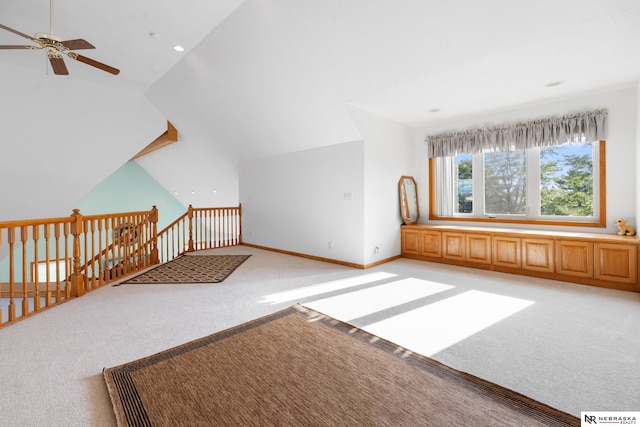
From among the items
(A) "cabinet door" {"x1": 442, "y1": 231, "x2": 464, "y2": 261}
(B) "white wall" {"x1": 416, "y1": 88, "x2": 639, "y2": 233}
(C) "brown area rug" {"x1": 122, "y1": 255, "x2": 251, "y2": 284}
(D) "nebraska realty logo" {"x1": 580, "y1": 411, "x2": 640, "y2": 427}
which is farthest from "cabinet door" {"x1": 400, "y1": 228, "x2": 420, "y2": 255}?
(D) "nebraska realty logo" {"x1": 580, "y1": 411, "x2": 640, "y2": 427}

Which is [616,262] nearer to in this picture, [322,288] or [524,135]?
[524,135]

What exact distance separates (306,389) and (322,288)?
2063 mm

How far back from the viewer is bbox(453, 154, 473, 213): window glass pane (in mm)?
5461

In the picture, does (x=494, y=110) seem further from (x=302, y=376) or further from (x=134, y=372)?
(x=134, y=372)

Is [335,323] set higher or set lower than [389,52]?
lower

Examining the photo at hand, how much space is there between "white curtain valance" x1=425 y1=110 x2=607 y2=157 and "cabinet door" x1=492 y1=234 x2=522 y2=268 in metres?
1.51

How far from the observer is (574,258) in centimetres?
388

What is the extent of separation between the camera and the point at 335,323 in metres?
2.74

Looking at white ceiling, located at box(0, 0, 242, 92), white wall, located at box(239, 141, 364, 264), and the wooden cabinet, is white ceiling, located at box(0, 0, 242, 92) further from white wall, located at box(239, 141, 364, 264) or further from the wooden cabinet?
the wooden cabinet

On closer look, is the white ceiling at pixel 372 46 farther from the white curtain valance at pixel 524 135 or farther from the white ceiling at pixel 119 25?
the white curtain valance at pixel 524 135

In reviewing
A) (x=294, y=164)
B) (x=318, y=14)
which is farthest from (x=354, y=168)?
(x=318, y=14)

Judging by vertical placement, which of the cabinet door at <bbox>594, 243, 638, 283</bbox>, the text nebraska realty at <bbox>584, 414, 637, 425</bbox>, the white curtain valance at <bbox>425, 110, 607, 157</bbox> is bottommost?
the text nebraska realty at <bbox>584, 414, 637, 425</bbox>

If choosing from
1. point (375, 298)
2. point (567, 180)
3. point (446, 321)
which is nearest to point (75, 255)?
point (375, 298)

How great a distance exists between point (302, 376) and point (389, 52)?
333cm
